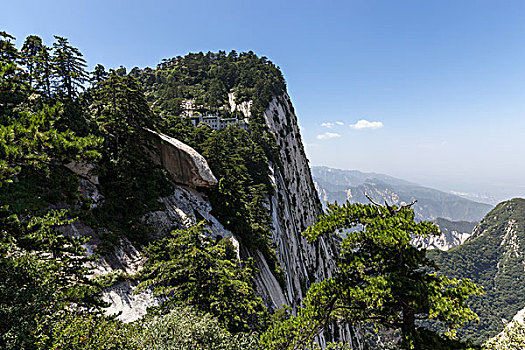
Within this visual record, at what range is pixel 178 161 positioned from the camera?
26172 mm

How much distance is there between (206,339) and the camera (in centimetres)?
945

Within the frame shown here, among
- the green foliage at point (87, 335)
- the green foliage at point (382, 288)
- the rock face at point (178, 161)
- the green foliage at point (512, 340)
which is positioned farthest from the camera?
the rock face at point (178, 161)

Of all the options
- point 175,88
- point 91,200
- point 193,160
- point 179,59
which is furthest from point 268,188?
point 179,59

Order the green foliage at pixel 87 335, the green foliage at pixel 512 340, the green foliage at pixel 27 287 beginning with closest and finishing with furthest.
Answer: the green foliage at pixel 27 287 < the green foliage at pixel 87 335 < the green foliage at pixel 512 340

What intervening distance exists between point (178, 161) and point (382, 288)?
76.2 feet

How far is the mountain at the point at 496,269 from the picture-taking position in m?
141

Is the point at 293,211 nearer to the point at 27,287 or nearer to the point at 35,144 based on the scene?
the point at 27,287

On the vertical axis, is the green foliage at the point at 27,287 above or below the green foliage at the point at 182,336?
above

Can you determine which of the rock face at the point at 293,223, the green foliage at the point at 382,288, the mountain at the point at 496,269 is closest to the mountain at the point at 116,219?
the rock face at the point at 293,223

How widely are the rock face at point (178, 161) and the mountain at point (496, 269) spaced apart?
174486 mm

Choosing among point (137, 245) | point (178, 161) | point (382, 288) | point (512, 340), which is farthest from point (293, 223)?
point (382, 288)

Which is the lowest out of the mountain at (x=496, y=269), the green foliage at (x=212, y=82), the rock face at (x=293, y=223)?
the mountain at (x=496, y=269)

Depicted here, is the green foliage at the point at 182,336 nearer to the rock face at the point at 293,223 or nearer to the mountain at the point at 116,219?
the mountain at the point at 116,219

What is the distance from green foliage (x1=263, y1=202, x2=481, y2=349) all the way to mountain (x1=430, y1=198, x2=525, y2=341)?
582 ft
